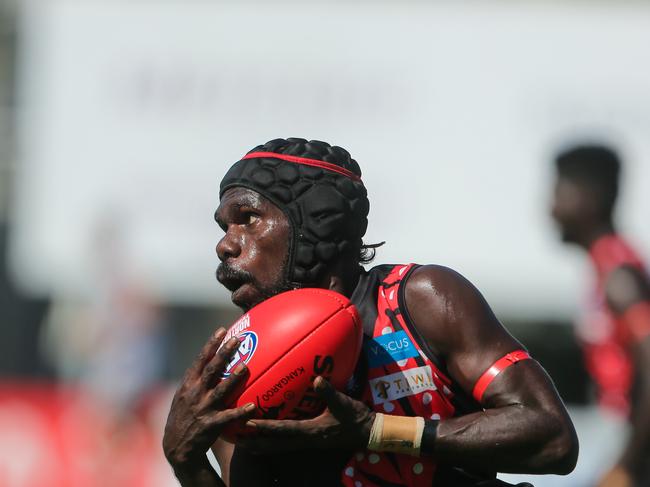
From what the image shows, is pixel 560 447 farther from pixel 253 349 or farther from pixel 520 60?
pixel 520 60

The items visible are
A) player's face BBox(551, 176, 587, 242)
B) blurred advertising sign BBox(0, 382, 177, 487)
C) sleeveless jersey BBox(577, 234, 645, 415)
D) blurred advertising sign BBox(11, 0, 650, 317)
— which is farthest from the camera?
blurred advertising sign BBox(11, 0, 650, 317)

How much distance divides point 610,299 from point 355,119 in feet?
22.8

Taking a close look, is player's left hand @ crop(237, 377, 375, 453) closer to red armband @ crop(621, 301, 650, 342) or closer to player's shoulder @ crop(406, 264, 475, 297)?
player's shoulder @ crop(406, 264, 475, 297)

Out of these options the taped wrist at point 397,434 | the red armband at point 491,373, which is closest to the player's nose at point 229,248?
the taped wrist at point 397,434

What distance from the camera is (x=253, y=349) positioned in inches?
144

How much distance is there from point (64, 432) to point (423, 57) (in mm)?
5616

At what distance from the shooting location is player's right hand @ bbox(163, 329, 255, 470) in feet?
11.9

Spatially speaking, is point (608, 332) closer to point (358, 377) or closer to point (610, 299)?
point (610, 299)

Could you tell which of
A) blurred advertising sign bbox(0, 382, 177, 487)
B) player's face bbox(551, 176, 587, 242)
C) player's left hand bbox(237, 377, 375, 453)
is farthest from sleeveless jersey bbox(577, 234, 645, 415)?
blurred advertising sign bbox(0, 382, 177, 487)

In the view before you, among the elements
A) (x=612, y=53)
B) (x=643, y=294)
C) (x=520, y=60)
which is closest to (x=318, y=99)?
(x=520, y=60)

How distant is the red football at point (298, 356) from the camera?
142 inches

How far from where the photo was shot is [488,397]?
364 centimetres

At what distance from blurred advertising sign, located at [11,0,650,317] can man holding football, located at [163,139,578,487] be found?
9.83 metres

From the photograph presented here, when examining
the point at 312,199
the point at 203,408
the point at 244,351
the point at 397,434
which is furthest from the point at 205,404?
the point at 312,199
